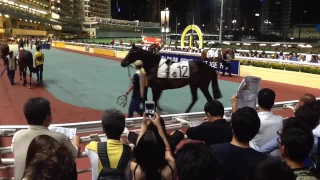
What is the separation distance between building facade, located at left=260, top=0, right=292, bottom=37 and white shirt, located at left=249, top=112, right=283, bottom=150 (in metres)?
67.8

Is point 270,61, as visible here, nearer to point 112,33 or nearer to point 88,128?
point 88,128

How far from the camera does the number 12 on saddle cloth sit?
8.38m

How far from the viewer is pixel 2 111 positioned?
30.4 ft

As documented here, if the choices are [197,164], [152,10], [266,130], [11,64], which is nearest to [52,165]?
[197,164]

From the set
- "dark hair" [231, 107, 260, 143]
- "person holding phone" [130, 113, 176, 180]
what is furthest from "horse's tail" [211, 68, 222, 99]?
"person holding phone" [130, 113, 176, 180]

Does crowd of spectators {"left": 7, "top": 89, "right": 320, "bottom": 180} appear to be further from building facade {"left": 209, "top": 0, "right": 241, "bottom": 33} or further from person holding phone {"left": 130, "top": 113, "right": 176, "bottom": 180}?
building facade {"left": 209, "top": 0, "right": 241, "bottom": 33}

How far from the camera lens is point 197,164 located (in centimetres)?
198

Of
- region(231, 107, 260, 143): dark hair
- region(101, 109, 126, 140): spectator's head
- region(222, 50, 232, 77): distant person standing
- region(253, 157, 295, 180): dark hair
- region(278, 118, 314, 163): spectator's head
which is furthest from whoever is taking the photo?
region(222, 50, 232, 77): distant person standing

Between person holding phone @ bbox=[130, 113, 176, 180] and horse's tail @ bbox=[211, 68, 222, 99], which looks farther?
horse's tail @ bbox=[211, 68, 222, 99]

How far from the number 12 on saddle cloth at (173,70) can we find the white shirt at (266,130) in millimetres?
4815

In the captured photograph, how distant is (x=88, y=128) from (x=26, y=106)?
210 centimetres

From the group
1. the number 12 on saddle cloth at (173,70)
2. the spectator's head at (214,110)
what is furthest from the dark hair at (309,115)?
the number 12 on saddle cloth at (173,70)

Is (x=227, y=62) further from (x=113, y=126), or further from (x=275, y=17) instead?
(x=275, y=17)

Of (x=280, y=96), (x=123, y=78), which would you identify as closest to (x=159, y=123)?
(x=280, y=96)
